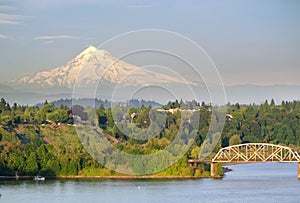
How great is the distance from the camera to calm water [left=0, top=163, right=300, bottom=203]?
154 ft

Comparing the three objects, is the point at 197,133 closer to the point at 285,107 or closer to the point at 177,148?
the point at 177,148

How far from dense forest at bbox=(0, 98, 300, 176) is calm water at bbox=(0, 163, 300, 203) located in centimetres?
358

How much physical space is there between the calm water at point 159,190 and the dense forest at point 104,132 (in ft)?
11.8

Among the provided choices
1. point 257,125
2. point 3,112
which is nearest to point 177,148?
point 3,112

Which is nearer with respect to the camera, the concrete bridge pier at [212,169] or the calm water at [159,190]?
the calm water at [159,190]

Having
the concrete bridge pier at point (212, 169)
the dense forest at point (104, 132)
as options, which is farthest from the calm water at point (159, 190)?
the dense forest at point (104, 132)

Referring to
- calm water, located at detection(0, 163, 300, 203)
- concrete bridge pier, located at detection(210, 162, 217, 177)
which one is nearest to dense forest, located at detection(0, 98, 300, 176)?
concrete bridge pier, located at detection(210, 162, 217, 177)

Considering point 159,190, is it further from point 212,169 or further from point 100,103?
point 100,103

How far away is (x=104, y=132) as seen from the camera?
72.2 metres

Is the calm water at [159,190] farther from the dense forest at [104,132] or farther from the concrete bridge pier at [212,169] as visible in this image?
the dense forest at [104,132]

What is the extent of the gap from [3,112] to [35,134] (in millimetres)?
12606

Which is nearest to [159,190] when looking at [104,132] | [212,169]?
[212,169]

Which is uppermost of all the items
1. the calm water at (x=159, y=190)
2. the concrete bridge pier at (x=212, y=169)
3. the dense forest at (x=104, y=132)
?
the dense forest at (x=104, y=132)

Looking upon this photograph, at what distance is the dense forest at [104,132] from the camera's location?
60594 millimetres
